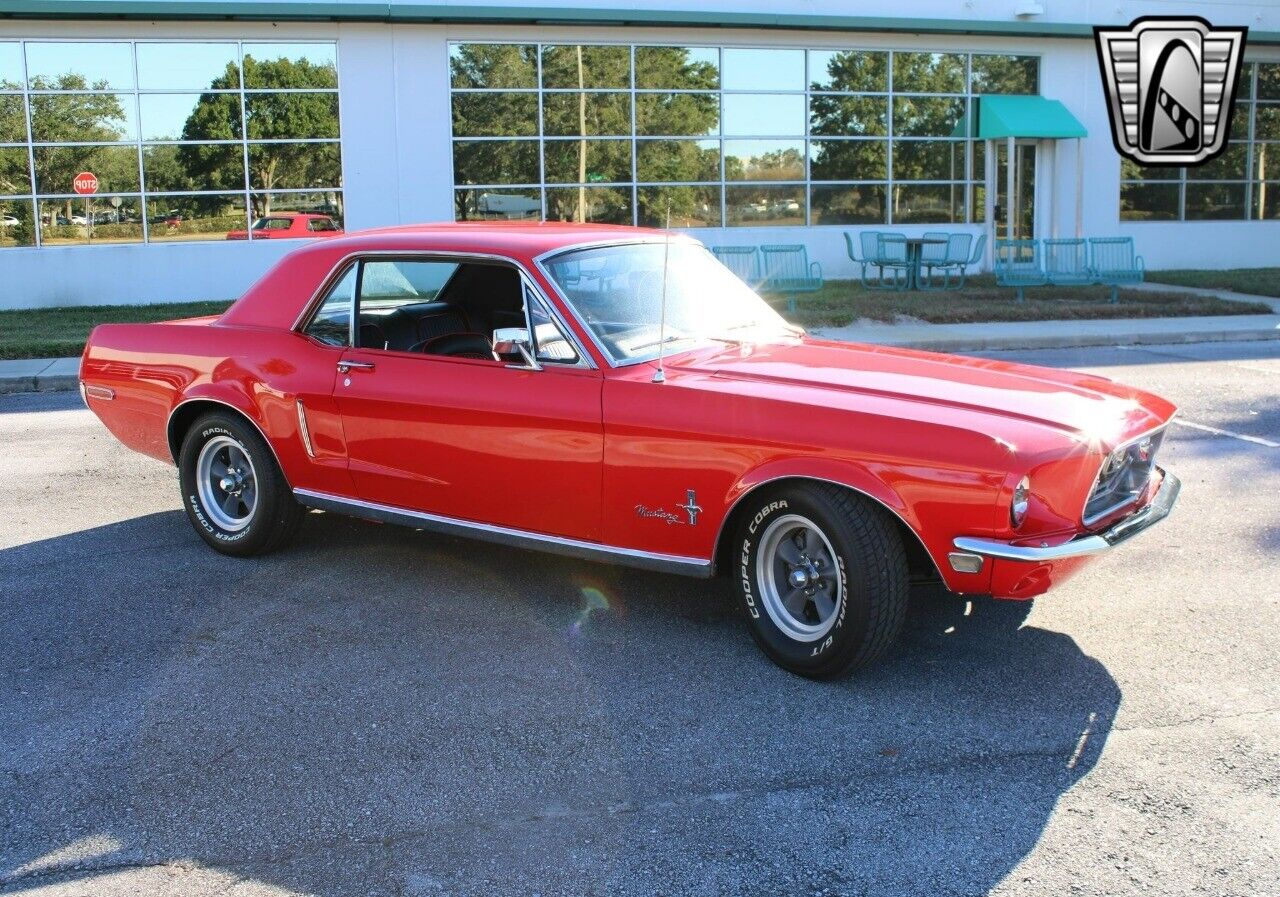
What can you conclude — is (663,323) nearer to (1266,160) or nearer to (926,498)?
(926,498)

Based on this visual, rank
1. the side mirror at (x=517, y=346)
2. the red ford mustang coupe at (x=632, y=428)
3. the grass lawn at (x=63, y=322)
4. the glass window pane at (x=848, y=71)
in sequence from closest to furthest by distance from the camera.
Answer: the red ford mustang coupe at (x=632, y=428), the side mirror at (x=517, y=346), the grass lawn at (x=63, y=322), the glass window pane at (x=848, y=71)

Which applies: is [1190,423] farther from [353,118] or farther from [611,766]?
[353,118]

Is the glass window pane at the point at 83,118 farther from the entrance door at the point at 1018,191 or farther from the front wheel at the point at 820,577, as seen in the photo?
the front wheel at the point at 820,577

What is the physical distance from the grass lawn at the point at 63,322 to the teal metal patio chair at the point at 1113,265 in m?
13.3

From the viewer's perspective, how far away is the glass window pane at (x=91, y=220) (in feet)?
66.1

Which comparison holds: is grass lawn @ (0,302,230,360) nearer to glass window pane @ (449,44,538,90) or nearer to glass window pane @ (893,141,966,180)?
glass window pane @ (449,44,538,90)

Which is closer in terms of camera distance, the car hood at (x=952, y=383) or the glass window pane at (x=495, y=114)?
the car hood at (x=952, y=383)

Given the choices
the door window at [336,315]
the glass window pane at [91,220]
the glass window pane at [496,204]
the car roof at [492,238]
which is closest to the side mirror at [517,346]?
the car roof at [492,238]

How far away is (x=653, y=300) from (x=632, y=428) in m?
0.84

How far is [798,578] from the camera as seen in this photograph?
4723 mm

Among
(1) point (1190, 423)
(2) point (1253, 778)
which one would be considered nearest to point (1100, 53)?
(1) point (1190, 423)

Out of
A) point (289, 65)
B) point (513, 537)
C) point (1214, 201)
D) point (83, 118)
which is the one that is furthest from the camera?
point (1214, 201)

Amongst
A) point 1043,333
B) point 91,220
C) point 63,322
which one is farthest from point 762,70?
point 63,322

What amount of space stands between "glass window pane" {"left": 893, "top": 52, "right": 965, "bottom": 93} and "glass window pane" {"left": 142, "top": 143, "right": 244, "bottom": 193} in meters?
11.9
